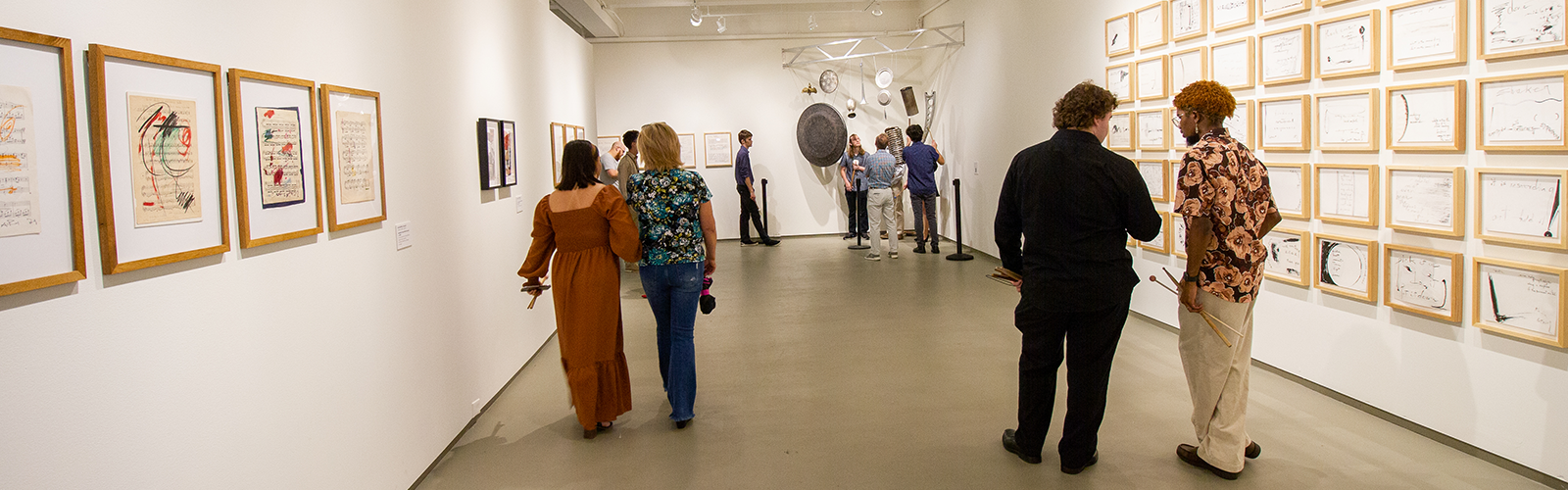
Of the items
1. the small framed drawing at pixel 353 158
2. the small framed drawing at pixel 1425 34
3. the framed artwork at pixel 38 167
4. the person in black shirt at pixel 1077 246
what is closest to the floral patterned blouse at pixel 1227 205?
the person in black shirt at pixel 1077 246

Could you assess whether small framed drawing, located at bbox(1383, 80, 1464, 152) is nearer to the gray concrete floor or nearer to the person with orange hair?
the person with orange hair

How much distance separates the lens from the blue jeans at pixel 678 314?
12.3 feet

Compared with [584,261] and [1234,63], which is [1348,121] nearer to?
[1234,63]

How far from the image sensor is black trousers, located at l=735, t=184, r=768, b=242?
11.5m

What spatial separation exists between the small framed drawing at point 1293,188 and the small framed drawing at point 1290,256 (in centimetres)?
9

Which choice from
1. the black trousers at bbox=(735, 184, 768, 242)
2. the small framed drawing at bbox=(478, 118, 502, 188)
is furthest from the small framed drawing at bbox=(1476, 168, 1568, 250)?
the black trousers at bbox=(735, 184, 768, 242)

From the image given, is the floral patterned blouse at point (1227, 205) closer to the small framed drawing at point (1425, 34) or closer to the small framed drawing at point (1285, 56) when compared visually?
the small framed drawing at point (1425, 34)

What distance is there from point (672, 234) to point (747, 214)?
8.04 metres

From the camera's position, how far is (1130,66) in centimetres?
571

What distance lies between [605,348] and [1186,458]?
2.32 meters

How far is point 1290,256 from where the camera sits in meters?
4.21

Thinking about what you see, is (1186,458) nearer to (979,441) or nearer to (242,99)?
(979,441)

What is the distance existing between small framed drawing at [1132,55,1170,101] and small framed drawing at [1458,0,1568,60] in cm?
219

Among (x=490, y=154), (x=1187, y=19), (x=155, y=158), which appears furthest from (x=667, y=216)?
(x=1187, y=19)
